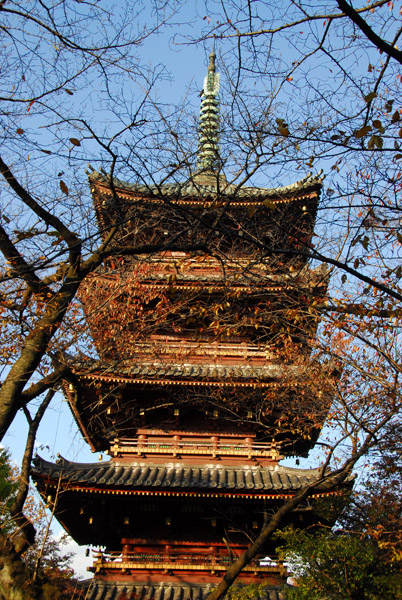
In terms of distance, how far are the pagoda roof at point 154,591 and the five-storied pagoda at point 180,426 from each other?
32mm

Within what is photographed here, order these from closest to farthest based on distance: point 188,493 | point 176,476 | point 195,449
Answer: point 188,493 < point 176,476 < point 195,449

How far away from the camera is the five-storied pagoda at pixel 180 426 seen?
11.4 meters

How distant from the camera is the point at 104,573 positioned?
38.2 feet

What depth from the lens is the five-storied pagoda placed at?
1141 cm

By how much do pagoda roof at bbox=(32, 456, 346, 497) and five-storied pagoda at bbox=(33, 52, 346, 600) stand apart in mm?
29

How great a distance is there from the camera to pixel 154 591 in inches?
440

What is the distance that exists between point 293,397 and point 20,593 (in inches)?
334

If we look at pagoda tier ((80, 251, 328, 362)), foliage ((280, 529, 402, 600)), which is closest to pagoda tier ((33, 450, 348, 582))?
foliage ((280, 529, 402, 600))

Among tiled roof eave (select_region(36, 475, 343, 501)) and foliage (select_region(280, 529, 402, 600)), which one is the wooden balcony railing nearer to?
tiled roof eave (select_region(36, 475, 343, 501))

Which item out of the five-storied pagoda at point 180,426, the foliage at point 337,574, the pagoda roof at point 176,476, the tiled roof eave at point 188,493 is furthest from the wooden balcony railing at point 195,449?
the foliage at point 337,574

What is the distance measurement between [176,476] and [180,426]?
1700mm

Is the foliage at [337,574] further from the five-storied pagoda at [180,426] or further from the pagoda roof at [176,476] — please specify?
the pagoda roof at [176,476]

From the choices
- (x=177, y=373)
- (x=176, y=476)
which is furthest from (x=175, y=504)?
(x=177, y=373)

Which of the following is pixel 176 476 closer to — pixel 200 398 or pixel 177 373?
pixel 200 398
